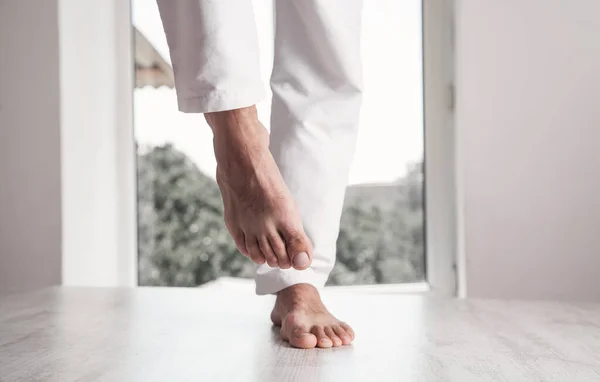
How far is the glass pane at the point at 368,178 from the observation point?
2678 mm

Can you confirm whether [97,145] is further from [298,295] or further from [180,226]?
Answer: [298,295]

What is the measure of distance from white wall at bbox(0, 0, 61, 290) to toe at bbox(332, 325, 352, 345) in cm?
153

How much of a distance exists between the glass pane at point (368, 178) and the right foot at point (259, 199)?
153 centimetres

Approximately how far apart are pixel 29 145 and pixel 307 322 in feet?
5.31

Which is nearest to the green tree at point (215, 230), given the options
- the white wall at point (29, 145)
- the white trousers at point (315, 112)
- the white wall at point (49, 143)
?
the white wall at point (49, 143)

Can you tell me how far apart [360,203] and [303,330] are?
144 cm

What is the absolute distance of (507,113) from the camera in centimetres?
237

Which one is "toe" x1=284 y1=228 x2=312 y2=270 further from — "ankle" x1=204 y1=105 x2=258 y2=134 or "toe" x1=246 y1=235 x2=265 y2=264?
"ankle" x1=204 y1=105 x2=258 y2=134

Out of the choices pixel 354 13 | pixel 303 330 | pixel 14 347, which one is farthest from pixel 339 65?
pixel 14 347

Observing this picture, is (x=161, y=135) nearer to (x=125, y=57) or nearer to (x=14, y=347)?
(x=125, y=57)

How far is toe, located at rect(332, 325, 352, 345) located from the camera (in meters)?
1.25

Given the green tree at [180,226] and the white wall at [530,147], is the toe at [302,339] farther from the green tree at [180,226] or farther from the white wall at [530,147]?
the green tree at [180,226]

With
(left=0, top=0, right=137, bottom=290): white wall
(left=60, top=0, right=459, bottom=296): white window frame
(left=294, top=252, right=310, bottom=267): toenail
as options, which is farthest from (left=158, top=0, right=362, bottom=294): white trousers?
(left=0, top=0, right=137, bottom=290): white wall

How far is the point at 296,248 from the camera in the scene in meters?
1.15
